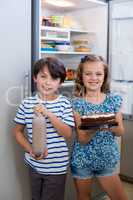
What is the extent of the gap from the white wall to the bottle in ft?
0.88

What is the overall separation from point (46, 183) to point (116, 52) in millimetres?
1174

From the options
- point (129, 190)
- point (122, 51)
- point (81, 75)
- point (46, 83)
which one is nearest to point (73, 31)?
point (122, 51)

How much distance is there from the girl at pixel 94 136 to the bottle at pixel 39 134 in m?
0.22

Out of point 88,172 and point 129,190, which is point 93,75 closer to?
point 88,172

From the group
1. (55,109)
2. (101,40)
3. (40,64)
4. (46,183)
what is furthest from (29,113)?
Answer: (101,40)

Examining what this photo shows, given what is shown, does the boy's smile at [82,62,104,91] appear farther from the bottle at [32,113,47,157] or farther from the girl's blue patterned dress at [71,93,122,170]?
the bottle at [32,113,47,157]

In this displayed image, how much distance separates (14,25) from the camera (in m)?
1.45

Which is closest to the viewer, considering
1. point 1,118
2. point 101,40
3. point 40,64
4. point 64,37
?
point 40,64

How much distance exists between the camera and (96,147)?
1.44 meters

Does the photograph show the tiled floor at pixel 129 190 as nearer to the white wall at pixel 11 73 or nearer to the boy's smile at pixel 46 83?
the white wall at pixel 11 73

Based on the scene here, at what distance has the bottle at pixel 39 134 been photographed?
3.96ft

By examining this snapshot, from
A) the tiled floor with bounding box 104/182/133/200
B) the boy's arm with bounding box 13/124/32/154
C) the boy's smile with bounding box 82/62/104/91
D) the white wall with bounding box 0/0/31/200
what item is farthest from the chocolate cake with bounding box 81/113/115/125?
the tiled floor with bounding box 104/182/133/200

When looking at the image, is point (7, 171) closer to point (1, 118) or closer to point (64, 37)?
point (1, 118)

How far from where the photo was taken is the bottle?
1207mm
